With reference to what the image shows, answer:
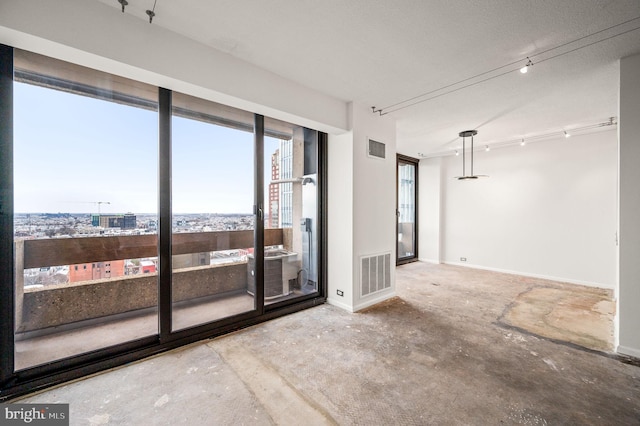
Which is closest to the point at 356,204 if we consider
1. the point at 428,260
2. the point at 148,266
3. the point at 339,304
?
the point at 339,304

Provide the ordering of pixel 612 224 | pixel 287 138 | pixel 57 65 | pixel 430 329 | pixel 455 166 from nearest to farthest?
pixel 57 65 → pixel 430 329 → pixel 287 138 → pixel 612 224 → pixel 455 166

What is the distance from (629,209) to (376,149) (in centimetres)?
266

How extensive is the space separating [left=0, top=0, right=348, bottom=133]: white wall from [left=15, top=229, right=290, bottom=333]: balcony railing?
1.46m

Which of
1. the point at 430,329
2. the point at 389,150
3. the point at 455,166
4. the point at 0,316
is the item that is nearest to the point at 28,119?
the point at 0,316

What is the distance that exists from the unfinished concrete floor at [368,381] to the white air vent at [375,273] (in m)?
0.63

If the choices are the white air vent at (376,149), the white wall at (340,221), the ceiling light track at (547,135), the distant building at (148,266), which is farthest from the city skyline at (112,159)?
the ceiling light track at (547,135)

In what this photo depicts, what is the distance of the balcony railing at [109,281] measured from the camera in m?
2.12

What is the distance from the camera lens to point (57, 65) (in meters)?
2.13

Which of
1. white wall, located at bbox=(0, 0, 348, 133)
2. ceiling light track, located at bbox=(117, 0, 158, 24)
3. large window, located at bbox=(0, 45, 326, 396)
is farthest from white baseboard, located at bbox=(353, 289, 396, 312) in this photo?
ceiling light track, located at bbox=(117, 0, 158, 24)

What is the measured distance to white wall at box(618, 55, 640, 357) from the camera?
237cm

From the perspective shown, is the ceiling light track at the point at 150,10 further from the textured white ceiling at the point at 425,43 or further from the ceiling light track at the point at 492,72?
the ceiling light track at the point at 492,72

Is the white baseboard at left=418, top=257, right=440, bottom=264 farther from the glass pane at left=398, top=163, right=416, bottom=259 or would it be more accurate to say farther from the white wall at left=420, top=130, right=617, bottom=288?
the white wall at left=420, top=130, right=617, bottom=288

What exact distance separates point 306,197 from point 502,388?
120 inches

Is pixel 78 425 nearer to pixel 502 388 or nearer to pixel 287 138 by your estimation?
pixel 502 388
